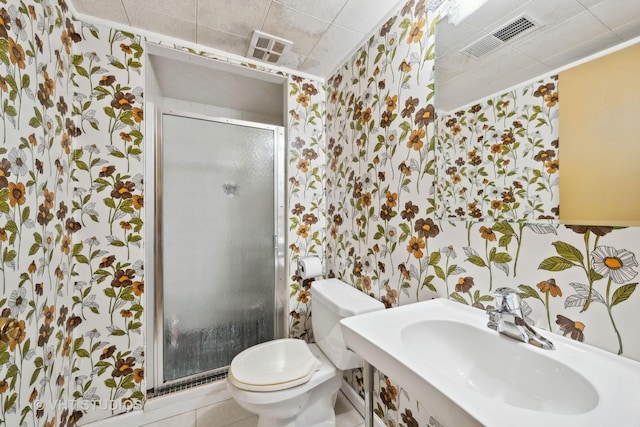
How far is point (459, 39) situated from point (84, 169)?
1.80 metres

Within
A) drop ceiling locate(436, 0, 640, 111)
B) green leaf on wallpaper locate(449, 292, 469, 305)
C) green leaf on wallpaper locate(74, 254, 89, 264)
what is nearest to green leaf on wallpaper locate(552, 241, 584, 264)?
green leaf on wallpaper locate(449, 292, 469, 305)

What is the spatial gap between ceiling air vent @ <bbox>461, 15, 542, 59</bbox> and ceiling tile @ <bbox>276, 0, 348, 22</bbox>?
2.13 ft

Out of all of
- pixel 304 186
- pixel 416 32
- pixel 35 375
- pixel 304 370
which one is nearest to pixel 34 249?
pixel 35 375

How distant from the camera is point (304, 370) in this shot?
113 cm

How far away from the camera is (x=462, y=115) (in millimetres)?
929

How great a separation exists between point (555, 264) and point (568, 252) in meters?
0.05

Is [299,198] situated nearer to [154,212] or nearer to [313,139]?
[313,139]

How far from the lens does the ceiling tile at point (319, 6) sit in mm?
1165

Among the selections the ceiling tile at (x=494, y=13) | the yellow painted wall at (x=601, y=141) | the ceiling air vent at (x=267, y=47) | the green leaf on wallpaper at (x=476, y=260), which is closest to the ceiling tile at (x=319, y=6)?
the ceiling air vent at (x=267, y=47)

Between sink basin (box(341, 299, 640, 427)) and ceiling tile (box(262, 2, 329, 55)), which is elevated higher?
ceiling tile (box(262, 2, 329, 55))

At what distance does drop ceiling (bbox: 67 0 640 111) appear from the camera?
2.11 feet

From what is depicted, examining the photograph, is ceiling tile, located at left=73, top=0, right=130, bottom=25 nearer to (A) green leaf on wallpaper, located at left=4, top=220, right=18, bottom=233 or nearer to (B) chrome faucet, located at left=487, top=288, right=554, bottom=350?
(A) green leaf on wallpaper, located at left=4, top=220, right=18, bottom=233

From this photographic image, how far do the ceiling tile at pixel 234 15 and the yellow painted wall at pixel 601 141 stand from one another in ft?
4.10

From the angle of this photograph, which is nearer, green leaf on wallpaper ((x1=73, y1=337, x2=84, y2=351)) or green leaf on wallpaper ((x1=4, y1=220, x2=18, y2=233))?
green leaf on wallpaper ((x1=4, y1=220, x2=18, y2=233))
